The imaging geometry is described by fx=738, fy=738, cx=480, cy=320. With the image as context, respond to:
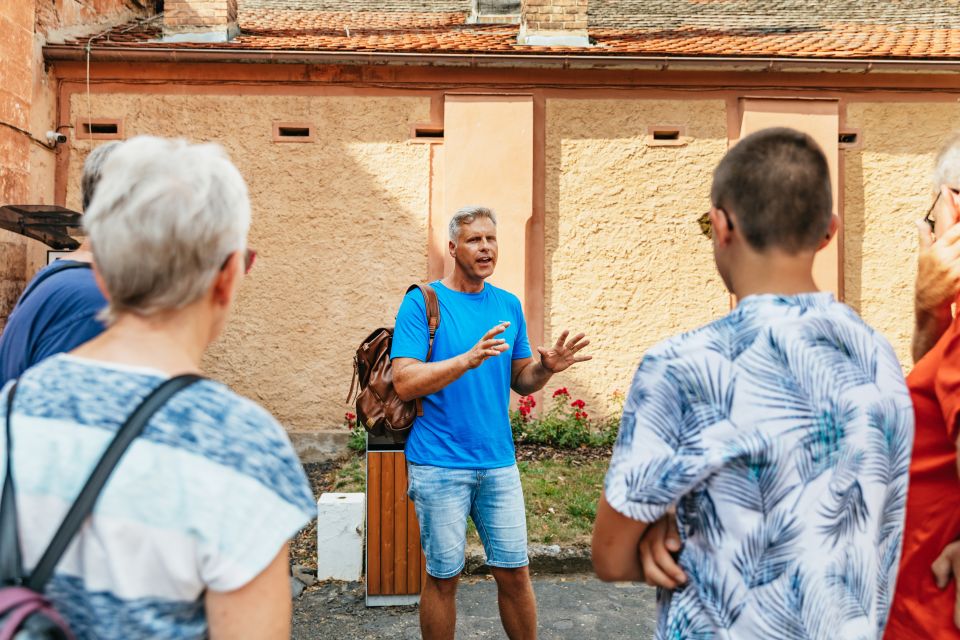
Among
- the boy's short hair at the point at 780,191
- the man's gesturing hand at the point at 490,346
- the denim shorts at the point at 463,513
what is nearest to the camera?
the boy's short hair at the point at 780,191

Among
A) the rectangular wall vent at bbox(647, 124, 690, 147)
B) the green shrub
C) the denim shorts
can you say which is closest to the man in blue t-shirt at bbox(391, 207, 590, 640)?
the denim shorts

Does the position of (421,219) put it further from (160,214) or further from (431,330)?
(160,214)

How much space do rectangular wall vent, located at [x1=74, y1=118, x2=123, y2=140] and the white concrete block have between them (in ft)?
16.8

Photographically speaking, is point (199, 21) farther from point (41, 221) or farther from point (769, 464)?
point (769, 464)

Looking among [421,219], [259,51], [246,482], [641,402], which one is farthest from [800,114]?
[246,482]

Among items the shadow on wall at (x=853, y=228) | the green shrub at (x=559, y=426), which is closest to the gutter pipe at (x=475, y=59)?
the shadow on wall at (x=853, y=228)

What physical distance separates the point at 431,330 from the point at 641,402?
187 cm

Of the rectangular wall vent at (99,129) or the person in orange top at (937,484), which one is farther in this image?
the rectangular wall vent at (99,129)

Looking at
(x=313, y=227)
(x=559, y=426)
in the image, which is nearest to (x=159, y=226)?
(x=559, y=426)

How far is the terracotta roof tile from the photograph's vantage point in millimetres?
7836

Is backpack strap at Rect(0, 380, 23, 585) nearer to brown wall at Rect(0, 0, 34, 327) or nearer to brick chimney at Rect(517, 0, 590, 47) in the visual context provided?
brown wall at Rect(0, 0, 34, 327)

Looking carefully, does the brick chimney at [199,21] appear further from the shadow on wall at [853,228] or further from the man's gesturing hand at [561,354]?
the shadow on wall at [853,228]

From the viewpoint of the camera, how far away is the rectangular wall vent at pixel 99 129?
25.1ft

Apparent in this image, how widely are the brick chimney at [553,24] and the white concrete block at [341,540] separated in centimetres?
576
